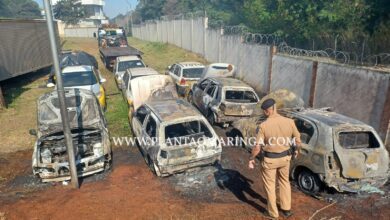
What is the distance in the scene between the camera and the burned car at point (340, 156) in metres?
5.46

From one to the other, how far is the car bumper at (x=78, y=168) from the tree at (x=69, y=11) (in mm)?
59729

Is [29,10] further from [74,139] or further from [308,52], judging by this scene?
[74,139]

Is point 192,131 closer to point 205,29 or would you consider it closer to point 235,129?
point 235,129

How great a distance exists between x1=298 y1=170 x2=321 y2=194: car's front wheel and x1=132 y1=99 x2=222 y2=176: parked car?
1.87m

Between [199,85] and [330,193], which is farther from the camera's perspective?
[199,85]

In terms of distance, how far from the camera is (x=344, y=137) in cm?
567

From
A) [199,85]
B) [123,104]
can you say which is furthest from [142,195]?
[123,104]

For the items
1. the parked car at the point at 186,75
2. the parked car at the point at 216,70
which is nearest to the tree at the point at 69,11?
the parked car at the point at 186,75

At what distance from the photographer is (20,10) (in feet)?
239

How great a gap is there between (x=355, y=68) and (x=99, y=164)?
7621 mm

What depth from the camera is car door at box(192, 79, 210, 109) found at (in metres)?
10.7

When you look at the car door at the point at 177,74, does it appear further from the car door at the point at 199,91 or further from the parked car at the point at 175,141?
the parked car at the point at 175,141

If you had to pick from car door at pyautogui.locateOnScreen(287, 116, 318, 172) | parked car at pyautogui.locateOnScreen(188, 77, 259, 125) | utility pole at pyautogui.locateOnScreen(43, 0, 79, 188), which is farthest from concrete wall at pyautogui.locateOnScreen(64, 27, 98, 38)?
car door at pyautogui.locateOnScreen(287, 116, 318, 172)

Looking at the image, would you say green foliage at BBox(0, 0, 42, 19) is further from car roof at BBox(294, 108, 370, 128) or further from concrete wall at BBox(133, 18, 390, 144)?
car roof at BBox(294, 108, 370, 128)
